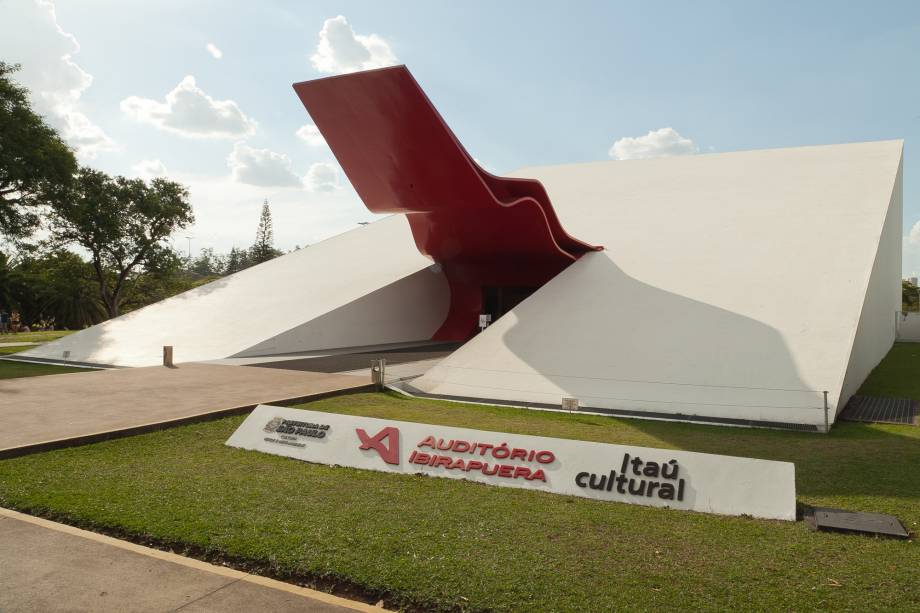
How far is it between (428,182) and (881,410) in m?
8.65

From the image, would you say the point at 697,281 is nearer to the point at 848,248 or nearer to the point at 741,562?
the point at 848,248

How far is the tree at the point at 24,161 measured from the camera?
18.3 m

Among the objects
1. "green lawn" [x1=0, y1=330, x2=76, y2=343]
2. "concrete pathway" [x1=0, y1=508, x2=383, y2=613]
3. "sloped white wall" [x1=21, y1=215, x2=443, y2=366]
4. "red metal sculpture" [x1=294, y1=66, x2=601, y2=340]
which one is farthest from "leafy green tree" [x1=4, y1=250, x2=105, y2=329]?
"concrete pathway" [x1=0, y1=508, x2=383, y2=613]

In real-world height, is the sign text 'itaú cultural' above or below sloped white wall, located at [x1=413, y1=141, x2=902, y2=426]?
below

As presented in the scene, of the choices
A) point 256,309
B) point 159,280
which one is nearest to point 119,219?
point 159,280

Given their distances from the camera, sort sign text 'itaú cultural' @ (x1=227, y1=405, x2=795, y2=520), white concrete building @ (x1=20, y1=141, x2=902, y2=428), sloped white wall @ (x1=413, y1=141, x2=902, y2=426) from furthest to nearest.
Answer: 1. white concrete building @ (x1=20, y1=141, x2=902, y2=428)
2. sloped white wall @ (x1=413, y1=141, x2=902, y2=426)
3. sign text 'itaú cultural' @ (x1=227, y1=405, x2=795, y2=520)

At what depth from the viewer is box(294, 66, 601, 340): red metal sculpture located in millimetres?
10711

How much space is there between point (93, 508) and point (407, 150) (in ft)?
27.2

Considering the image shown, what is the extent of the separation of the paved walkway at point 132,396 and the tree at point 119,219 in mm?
15119

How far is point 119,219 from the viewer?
2708 cm

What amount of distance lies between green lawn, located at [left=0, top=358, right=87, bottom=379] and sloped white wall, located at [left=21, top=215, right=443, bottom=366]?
60 centimetres

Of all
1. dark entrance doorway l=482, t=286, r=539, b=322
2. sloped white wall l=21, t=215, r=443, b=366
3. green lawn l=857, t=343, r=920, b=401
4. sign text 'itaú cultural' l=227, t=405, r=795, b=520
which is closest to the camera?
sign text 'itaú cultural' l=227, t=405, r=795, b=520

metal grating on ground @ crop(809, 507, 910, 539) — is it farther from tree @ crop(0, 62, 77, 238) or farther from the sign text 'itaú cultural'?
tree @ crop(0, 62, 77, 238)

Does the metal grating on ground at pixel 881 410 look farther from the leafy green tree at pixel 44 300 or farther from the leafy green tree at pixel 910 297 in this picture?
the leafy green tree at pixel 910 297
